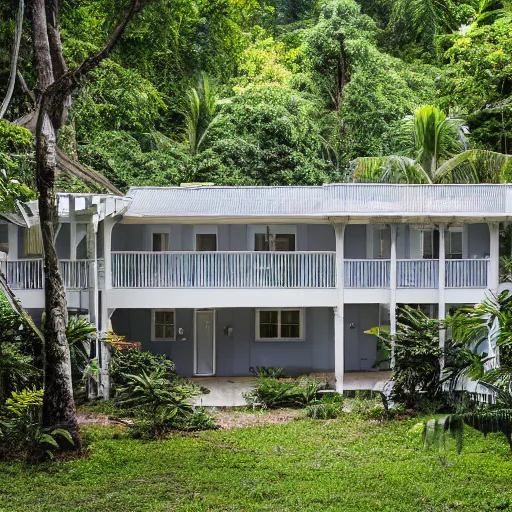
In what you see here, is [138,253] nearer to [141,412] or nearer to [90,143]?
[141,412]

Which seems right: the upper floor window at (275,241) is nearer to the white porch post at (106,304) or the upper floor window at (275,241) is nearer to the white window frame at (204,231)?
the white window frame at (204,231)

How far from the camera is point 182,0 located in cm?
2503

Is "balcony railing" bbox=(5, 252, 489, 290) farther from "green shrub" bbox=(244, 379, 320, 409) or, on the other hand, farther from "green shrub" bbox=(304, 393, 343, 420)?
"green shrub" bbox=(304, 393, 343, 420)

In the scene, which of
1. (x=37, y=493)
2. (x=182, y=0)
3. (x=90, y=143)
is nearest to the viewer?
(x=37, y=493)

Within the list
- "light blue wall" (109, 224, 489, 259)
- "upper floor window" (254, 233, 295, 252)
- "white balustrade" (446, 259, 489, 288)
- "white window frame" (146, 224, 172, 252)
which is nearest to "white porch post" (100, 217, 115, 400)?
"light blue wall" (109, 224, 489, 259)

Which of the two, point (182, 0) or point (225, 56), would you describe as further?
point (225, 56)

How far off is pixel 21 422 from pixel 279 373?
341 inches

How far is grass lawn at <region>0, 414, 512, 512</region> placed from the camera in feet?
42.2

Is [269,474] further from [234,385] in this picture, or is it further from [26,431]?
[234,385]

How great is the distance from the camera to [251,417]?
64.4 ft

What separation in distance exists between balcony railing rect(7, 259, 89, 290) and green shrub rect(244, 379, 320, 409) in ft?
15.6

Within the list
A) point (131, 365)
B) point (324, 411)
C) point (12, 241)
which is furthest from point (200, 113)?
point (324, 411)

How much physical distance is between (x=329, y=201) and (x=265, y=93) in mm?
12526

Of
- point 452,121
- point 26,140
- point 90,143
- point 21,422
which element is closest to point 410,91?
point 452,121
